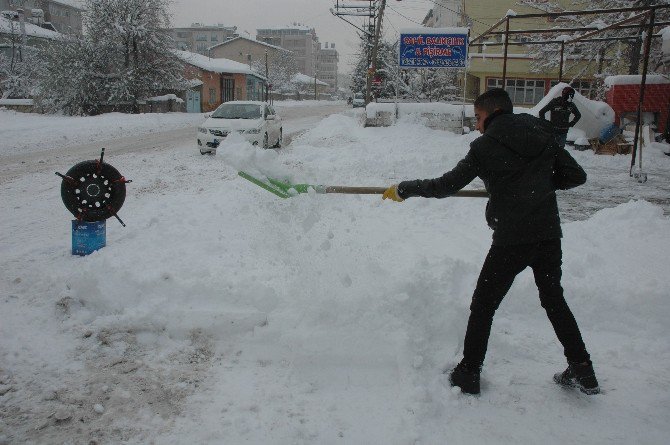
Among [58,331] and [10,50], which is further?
[10,50]

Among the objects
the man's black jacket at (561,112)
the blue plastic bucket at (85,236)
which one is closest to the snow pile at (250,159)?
the blue plastic bucket at (85,236)

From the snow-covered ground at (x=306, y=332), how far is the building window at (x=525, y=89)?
28984 millimetres

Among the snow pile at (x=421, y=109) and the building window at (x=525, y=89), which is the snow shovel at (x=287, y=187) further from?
the building window at (x=525, y=89)

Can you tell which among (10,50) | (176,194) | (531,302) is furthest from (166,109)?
(531,302)

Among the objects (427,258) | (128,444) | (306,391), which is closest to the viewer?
(128,444)

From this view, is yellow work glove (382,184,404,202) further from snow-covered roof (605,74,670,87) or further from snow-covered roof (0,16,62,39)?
snow-covered roof (0,16,62,39)

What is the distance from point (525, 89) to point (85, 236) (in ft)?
106

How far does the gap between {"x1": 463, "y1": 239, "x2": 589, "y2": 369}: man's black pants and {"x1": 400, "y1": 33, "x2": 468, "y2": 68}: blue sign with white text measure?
49.9 feet

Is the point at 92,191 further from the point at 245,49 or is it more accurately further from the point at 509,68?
the point at 245,49

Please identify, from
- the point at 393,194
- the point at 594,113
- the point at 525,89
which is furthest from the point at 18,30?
the point at 393,194

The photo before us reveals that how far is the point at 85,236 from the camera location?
4922 mm

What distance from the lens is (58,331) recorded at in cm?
349

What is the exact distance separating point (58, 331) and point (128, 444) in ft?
4.89

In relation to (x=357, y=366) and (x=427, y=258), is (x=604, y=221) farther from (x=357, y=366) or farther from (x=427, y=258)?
(x=357, y=366)
